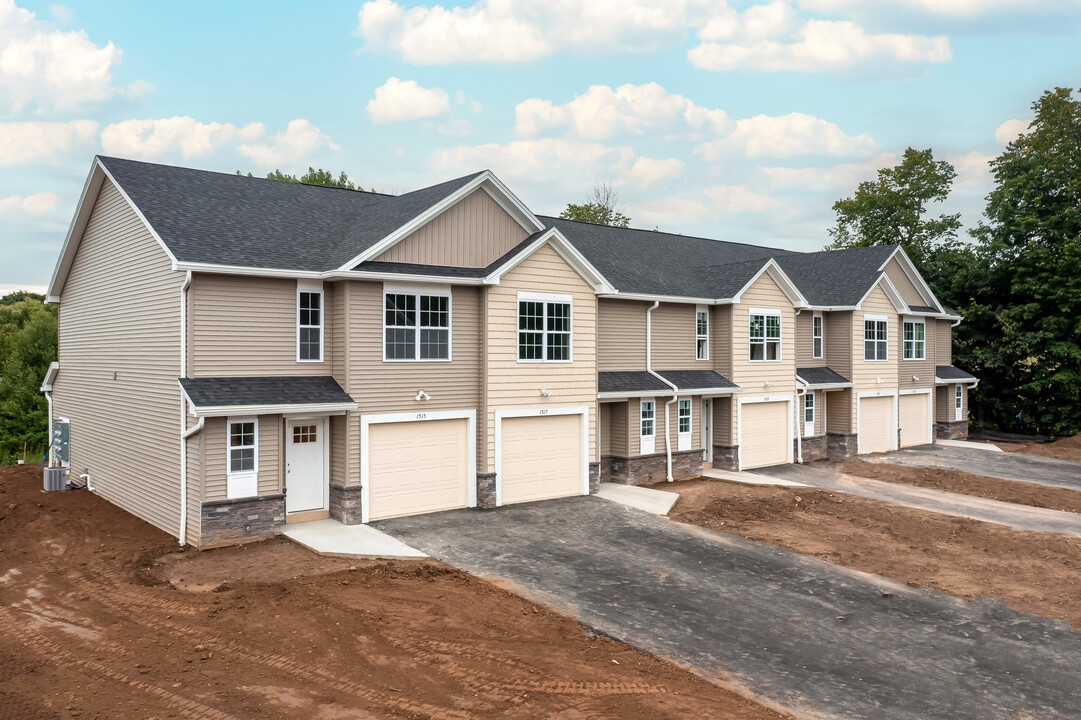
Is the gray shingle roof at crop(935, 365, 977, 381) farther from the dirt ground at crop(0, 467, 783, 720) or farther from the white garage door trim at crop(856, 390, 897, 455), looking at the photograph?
the dirt ground at crop(0, 467, 783, 720)

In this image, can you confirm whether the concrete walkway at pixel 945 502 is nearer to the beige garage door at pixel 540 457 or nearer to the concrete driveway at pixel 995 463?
the concrete driveway at pixel 995 463

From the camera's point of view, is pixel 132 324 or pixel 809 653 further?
pixel 132 324

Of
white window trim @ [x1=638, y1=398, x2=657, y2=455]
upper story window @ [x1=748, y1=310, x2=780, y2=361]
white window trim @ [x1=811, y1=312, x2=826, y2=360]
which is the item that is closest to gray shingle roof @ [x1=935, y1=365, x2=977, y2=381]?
white window trim @ [x1=811, y1=312, x2=826, y2=360]

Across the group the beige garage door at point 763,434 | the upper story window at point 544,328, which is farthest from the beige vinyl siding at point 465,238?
the beige garage door at point 763,434

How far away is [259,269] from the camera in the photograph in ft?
49.1

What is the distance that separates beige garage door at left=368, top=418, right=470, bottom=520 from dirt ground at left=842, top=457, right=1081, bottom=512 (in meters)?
14.5

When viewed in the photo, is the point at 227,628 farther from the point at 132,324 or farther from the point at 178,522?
the point at 132,324

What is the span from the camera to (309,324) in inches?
640

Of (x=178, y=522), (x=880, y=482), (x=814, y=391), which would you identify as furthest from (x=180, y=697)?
(x=814, y=391)

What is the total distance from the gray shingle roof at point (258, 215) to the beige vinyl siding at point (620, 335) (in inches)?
252

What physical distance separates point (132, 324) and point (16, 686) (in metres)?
10.5

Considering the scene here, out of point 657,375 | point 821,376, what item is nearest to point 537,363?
point 657,375

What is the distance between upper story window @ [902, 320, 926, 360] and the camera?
102ft

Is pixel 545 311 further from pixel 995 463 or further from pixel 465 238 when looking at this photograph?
pixel 995 463
